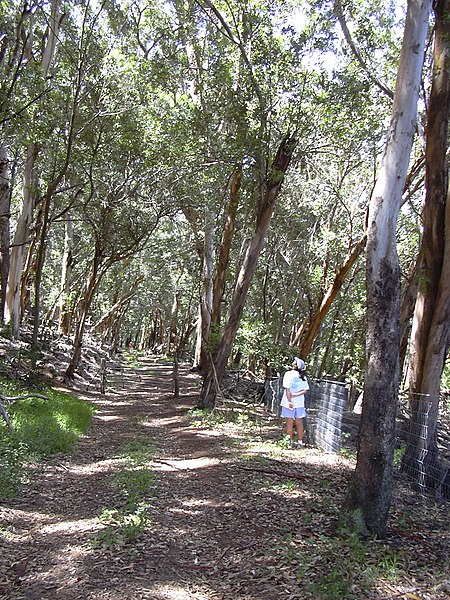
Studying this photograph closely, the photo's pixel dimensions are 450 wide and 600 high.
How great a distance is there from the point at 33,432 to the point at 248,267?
6.39 m

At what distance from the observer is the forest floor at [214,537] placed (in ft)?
14.1

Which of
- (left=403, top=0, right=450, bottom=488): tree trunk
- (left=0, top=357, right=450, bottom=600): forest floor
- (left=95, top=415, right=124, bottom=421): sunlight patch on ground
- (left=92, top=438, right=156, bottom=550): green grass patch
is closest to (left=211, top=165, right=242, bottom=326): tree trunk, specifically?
(left=95, top=415, right=124, bottom=421): sunlight patch on ground

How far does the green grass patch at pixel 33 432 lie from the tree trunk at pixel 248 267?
3.29 m

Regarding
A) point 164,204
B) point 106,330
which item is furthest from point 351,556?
point 106,330

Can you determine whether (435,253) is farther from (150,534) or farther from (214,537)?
(150,534)

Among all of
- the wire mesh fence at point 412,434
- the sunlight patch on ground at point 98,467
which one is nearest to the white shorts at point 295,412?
the wire mesh fence at point 412,434

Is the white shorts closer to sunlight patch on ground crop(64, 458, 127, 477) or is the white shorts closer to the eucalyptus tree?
sunlight patch on ground crop(64, 458, 127, 477)

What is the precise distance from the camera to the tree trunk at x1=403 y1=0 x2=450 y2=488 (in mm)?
7766

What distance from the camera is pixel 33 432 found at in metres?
8.82

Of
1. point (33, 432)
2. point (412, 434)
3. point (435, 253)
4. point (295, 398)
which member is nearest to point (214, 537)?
point (412, 434)

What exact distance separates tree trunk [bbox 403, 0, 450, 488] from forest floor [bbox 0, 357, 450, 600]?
64.5 inches

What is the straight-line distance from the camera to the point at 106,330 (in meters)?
42.3

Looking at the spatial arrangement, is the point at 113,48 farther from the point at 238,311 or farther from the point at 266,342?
the point at 266,342

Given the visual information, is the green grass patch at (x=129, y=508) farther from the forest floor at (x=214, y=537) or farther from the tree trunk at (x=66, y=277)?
the tree trunk at (x=66, y=277)
